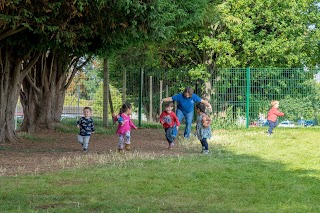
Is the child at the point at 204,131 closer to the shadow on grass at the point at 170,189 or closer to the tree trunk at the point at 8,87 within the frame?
the shadow on grass at the point at 170,189

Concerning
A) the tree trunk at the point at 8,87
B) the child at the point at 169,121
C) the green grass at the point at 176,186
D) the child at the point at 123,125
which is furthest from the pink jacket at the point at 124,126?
the tree trunk at the point at 8,87

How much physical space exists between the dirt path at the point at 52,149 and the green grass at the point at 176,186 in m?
1.12

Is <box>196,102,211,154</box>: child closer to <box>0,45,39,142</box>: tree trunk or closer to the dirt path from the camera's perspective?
the dirt path

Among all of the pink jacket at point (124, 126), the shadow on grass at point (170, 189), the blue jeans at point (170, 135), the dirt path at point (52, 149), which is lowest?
the shadow on grass at point (170, 189)

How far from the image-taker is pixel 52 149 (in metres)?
16.0

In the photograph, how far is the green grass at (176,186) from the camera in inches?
298

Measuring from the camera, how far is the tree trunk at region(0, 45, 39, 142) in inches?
690

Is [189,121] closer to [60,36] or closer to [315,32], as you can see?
[60,36]

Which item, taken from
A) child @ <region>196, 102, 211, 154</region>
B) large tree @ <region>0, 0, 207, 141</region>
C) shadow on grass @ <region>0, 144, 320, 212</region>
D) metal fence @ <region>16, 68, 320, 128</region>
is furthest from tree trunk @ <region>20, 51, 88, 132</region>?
shadow on grass @ <region>0, 144, 320, 212</region>

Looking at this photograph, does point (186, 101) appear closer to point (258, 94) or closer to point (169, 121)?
point (169, 121)

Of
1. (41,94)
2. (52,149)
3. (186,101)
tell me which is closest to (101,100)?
(41,94)

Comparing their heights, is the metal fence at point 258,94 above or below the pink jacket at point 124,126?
above

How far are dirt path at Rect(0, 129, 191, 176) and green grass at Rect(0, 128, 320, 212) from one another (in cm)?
112

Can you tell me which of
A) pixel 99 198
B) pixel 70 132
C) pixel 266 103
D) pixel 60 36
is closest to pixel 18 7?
pixel 60 36
